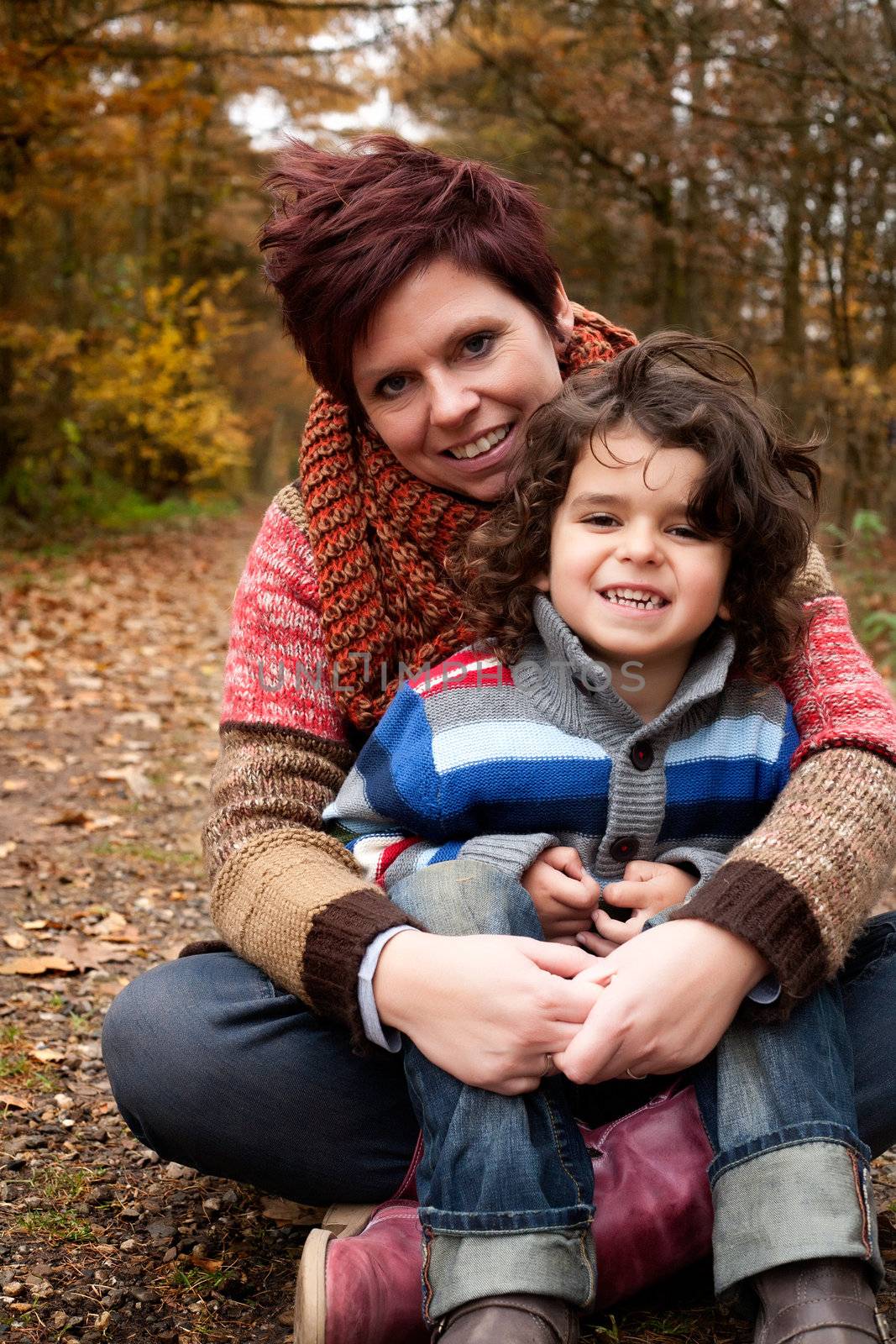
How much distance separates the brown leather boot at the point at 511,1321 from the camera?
148 centimetres

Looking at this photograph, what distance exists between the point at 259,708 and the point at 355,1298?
98 cm

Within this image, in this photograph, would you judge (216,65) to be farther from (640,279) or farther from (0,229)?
(640,279)

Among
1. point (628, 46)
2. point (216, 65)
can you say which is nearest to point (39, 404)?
point (216, 65)

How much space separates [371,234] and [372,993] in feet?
3.96

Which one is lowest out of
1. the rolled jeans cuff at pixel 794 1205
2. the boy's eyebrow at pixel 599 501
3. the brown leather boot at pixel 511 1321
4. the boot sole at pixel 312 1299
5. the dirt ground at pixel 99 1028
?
the dirt ground at pixel 99 1028

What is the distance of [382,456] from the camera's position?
2.32m

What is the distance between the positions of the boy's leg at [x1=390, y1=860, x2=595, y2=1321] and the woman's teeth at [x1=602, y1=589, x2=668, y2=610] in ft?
2.38

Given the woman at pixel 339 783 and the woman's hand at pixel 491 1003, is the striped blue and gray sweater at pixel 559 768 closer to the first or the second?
the woman at pixel 339 783

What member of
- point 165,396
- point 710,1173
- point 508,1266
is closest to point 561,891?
point 710,1173

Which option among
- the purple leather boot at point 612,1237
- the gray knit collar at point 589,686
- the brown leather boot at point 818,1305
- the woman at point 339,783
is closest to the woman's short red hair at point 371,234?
the woman at point 339,783

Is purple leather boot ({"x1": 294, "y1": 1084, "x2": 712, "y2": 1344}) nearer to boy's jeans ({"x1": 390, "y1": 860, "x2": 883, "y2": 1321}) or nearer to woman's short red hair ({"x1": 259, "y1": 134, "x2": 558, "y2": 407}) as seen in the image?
boy's jeans ({"x1": 390, "y1": 860, "x2": 883, "y2": 1321})

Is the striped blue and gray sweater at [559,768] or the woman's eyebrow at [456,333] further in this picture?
the woman's eyebrow at [456,333]

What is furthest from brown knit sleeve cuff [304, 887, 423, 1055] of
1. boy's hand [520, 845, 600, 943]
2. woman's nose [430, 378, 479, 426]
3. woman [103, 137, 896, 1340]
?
woman's nose [430, 378, 479, 426]

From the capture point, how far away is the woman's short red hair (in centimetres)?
208
